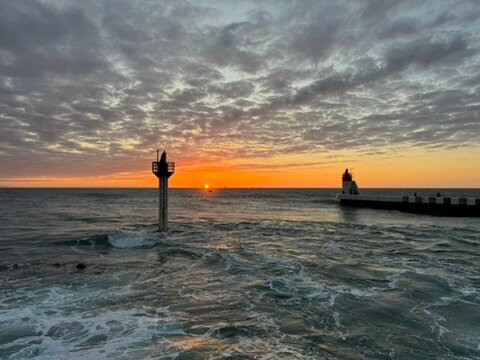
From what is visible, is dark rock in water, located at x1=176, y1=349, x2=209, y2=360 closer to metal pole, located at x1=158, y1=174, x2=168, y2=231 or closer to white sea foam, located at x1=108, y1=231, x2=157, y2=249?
white sea foam, located at x1=108, y1=231, x2=157, y2=249

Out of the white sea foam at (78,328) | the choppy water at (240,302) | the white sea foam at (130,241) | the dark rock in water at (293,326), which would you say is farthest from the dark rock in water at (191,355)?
the white sea foam at (130,241)

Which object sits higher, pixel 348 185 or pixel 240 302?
pixel 348 185

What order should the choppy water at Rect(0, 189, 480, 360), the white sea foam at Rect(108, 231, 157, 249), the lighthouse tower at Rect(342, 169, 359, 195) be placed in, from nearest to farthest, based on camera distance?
the choppy water at Rect(0, 189, 480, 360) < the white sea foam at Rect(108, 231, 157, 249) < the lighthouse tower at Rect(342, 169, 359, 195)

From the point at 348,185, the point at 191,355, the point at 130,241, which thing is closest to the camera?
the point at 191,355

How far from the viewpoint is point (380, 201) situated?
60.3 m

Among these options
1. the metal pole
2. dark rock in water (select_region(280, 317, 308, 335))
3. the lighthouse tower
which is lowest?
dark rock in water (select_region(280, 317, 308, 335))

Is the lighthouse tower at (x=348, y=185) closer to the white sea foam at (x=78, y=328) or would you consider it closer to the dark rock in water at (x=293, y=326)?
the dark rock in water at (x=293, y=326)

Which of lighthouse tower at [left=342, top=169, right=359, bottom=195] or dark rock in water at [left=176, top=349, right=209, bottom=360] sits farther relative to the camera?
lighthouse tower at [left=342, top=169, right=359, bottom=195]

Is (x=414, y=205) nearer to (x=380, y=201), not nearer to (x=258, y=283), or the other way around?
(x=380, y=201)

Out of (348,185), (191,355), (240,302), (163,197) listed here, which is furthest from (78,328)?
(348,185)

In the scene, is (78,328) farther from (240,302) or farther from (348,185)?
(348,185)

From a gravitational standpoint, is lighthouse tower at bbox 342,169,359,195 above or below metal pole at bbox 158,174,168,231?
above

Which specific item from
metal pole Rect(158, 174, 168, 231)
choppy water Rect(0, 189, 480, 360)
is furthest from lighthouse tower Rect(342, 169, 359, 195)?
metal pole Rect(158, 174, 168, 231)

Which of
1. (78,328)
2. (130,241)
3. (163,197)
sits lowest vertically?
(78,328)
